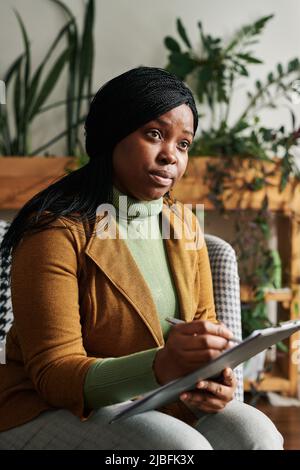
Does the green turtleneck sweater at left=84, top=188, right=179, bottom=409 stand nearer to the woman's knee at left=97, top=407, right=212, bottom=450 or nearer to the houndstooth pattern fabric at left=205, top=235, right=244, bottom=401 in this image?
the woman's knee at left=97, top=407, right=212, bottom=450

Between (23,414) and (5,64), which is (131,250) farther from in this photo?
(5,64)

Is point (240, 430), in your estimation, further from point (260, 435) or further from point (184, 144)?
point (184, 144)

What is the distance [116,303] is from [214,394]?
0.76ft

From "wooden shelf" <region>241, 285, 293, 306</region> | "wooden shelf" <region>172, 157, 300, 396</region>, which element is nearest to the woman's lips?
"wooden shelf" <region>172, 157, 300, 396</region>

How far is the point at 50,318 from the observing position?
1.06m

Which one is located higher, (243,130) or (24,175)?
(243,130)

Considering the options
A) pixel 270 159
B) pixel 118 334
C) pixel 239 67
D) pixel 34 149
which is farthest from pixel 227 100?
pixel 118 334

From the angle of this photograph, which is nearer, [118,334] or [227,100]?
[118,334]

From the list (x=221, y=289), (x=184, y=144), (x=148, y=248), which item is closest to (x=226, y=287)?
(x=221, y=289)

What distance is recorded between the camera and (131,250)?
49.2 inches

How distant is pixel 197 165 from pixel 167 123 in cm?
148

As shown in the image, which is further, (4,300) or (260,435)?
(4,300)

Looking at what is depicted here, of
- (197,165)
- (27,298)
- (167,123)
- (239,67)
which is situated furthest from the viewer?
(239,67)

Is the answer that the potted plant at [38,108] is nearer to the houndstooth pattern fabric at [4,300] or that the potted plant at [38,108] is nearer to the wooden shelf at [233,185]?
the wooden shelf at [233,185]
